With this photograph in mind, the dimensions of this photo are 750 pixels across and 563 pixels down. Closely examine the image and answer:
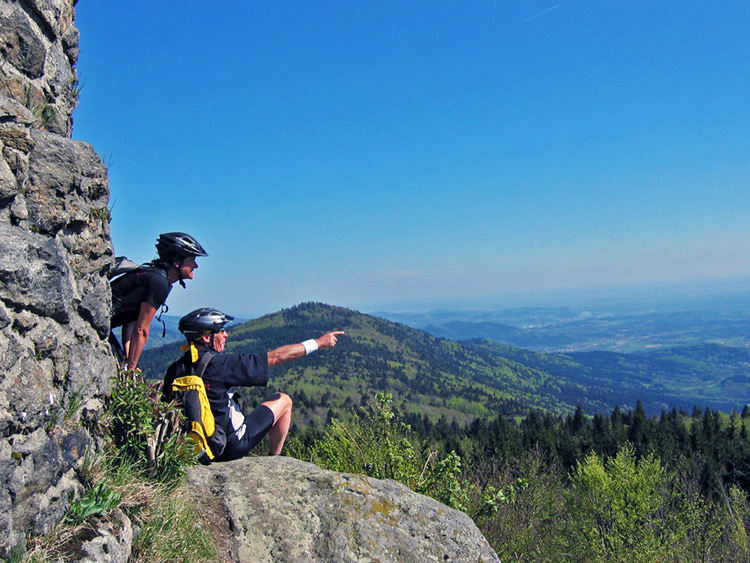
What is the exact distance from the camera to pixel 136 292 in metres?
6.22

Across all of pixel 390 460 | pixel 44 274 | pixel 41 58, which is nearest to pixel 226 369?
pixel 44 274

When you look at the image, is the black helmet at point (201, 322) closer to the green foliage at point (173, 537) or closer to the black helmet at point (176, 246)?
the black helmet at point (176, 246)

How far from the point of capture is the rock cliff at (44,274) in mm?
3789

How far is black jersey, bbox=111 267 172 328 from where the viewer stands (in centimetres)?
620

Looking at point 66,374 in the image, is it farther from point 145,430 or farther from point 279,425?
point 279,425

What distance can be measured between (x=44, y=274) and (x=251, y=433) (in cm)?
352

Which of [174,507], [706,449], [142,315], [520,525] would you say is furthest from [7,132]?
[706,449]

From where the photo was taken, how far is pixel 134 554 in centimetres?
431

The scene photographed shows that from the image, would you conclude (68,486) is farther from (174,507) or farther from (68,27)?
(68,27)

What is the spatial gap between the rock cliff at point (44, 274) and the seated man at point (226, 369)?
0.99 meters

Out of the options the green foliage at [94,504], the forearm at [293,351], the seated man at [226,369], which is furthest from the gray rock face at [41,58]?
the green foliage at [94,504]

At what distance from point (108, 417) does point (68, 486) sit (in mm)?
963

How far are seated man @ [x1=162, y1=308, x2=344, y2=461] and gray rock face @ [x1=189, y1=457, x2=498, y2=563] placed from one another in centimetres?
43

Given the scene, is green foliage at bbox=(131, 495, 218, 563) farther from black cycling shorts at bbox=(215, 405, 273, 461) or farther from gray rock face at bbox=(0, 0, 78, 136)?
gray rock face at bbox=(0, 0, 78, 136)
